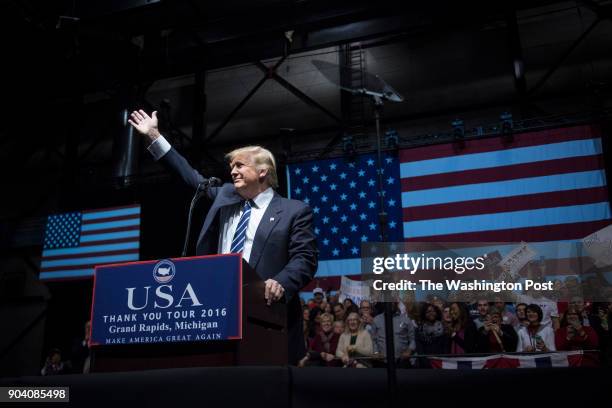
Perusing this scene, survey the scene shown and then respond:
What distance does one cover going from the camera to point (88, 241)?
787 cm

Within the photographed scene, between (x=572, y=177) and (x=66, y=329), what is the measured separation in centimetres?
747

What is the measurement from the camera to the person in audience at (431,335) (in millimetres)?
4699

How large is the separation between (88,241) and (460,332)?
559 centimetres

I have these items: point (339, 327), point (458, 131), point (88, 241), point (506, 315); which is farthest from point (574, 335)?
point (88, 241)

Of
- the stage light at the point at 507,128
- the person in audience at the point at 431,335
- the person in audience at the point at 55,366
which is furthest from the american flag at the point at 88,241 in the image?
the stage light at the point at 507,128

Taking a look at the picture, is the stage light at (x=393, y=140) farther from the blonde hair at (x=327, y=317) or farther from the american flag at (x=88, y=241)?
the american flag at (x=88, y=241)

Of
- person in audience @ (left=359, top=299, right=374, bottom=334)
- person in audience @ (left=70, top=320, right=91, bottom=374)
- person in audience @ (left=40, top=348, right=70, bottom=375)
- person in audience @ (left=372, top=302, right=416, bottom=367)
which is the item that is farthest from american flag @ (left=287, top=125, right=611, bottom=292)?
person in audience @ (left=40, top=348, right=70, bottom=375)

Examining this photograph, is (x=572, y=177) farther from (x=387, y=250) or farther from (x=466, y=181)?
(x=387, y=250)

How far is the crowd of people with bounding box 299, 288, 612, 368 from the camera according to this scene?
4297 millimetres

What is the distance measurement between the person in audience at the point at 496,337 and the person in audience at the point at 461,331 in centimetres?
7

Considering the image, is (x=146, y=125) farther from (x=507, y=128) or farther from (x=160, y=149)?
(x=507, y=128)

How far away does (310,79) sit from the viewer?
919 centimetres

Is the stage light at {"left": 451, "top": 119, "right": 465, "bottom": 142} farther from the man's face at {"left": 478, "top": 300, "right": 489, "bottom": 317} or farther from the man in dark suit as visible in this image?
the man in dark suit

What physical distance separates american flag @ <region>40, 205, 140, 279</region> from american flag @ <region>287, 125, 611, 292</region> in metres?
2.51
